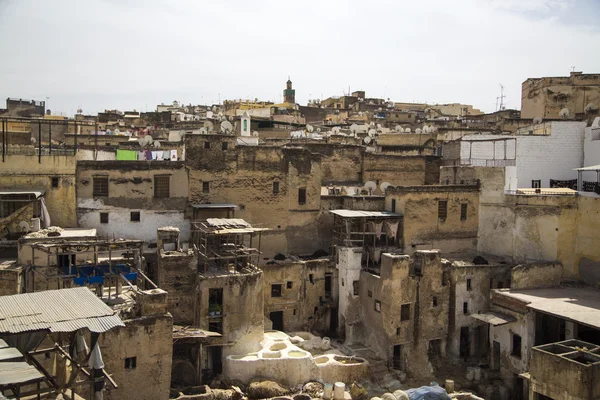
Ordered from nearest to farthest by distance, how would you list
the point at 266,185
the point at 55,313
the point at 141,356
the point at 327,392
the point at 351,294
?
the point at 55,313, the point at 141,356, the point at 327,392, the point at 351,294, the point at 266,185

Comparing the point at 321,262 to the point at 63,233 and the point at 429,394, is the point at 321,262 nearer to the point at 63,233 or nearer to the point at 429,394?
the point at 429,394

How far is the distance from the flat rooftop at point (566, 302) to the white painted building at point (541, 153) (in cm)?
963

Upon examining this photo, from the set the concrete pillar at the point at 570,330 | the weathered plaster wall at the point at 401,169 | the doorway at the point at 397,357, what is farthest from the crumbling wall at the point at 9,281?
the concrete pillar at the point at 570,330

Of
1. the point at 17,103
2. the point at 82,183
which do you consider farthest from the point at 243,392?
the point at 17,103

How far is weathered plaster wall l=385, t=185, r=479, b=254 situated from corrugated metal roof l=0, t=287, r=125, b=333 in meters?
19.8

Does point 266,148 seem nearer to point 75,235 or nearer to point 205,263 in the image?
point 205,263

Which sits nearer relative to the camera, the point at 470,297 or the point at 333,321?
the point at 470,297

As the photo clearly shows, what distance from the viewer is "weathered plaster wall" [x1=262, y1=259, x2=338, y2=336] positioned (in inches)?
1126

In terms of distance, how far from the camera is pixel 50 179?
2861 centimetres

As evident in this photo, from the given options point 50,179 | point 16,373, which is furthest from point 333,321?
point 16,373

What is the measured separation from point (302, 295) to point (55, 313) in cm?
1675

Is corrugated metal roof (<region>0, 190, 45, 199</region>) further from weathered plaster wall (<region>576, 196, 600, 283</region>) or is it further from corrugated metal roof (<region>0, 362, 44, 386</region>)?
weathered plaster wall (<region>576, 196, 600, 283</region>)

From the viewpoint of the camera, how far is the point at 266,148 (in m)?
32.0

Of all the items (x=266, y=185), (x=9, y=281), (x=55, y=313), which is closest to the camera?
(x=55, y=313)
